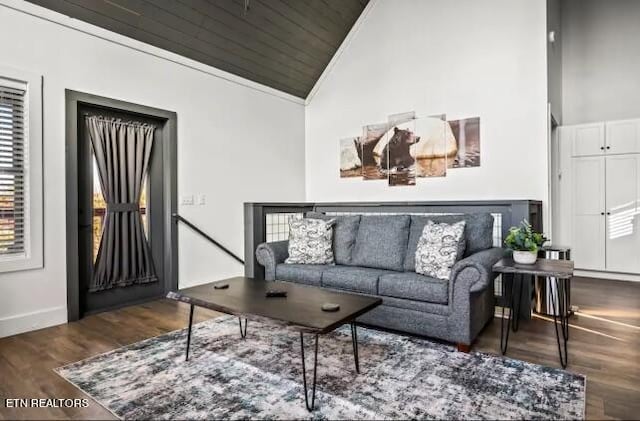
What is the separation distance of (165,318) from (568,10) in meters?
6.86

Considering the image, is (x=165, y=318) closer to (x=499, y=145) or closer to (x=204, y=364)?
(x=204, y=364)

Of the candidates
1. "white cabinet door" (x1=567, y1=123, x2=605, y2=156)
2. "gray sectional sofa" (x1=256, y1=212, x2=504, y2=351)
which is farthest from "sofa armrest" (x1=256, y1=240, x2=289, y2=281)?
"white cabinet door" (x1=567, y1=123, x2=605, y2=156)

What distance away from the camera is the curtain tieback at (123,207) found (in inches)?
141

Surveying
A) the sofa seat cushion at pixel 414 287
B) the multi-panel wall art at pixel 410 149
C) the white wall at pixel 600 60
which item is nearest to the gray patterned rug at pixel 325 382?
the sofa seat cushion at pixel 414 287

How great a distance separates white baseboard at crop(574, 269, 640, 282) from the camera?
189 inches

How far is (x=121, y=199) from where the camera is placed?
3.67 meters

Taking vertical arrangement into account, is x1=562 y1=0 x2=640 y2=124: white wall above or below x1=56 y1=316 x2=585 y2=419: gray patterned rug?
above

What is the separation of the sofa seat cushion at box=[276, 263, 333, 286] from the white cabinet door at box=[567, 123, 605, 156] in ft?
13.3

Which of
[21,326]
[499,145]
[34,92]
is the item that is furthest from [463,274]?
[34,92]

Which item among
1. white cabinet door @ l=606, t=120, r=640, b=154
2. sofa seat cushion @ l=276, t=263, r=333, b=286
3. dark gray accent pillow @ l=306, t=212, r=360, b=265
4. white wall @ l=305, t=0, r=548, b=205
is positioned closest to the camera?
sofa seat cushion @ l=276, t=263, r=333, b=286

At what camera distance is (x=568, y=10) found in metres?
5.57

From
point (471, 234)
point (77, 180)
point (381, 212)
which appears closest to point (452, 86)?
point (381, 212)

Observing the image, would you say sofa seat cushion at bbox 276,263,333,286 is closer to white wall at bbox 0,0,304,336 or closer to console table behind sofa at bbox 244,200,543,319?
console table behind sofa at bbox 244,200,543,319

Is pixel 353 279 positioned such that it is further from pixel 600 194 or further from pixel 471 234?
pixel 600 194
